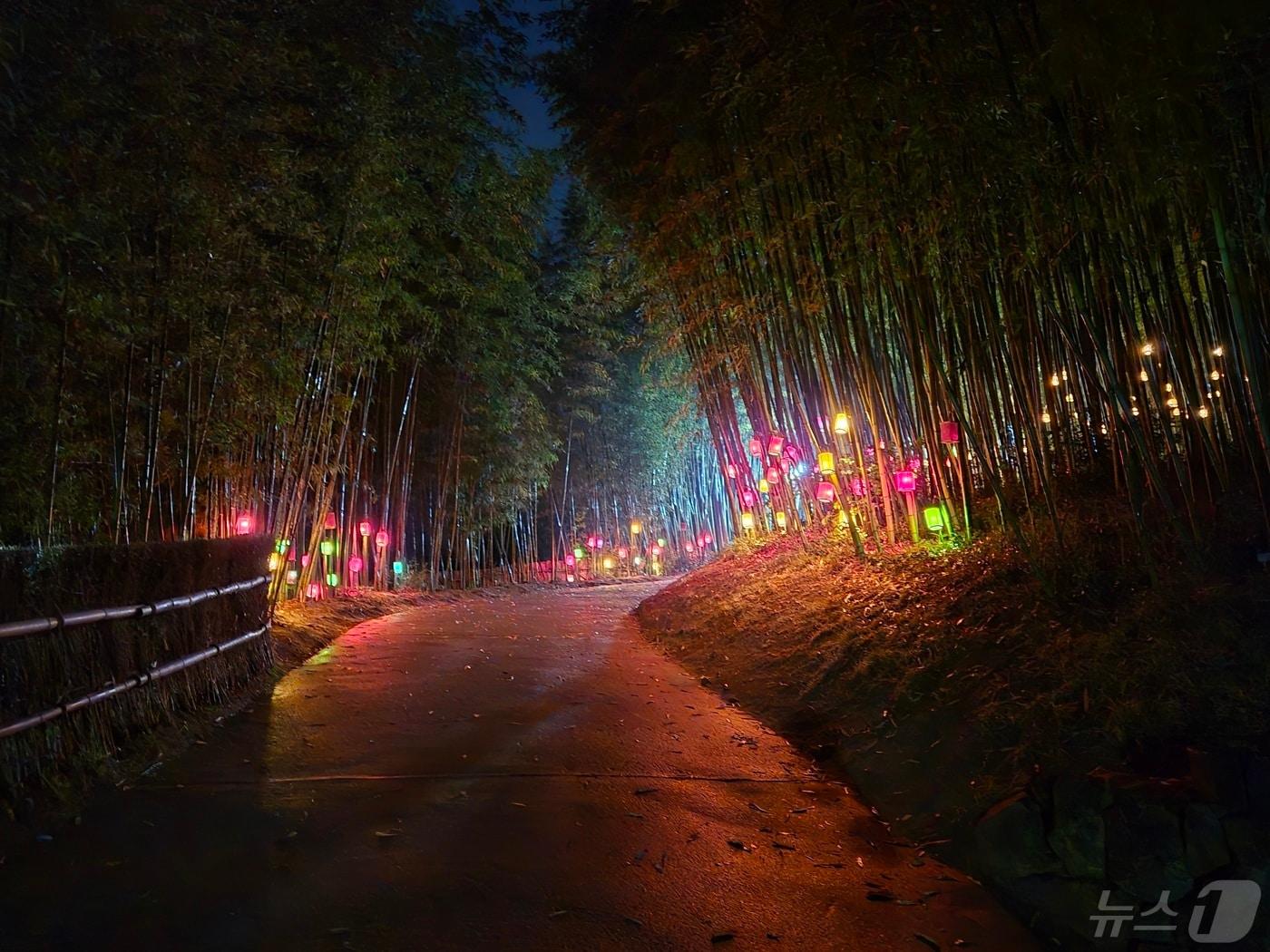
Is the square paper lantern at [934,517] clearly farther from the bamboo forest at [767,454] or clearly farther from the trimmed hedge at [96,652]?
the trimmed hedge at [96,652]

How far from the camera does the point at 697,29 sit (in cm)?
A: 524

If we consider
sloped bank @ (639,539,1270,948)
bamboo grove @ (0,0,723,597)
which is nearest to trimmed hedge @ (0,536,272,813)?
bamboo grove @ (0,0,723,597)

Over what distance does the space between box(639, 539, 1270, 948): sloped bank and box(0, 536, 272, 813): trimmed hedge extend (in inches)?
121

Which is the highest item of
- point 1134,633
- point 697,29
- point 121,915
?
point 697,29

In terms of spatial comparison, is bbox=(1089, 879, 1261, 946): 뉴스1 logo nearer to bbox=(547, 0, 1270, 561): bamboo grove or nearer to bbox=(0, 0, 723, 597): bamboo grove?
bbox=(547, 0, 1270, 561): bamboo grove

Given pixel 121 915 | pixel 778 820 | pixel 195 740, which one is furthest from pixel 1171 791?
pixel 195 740

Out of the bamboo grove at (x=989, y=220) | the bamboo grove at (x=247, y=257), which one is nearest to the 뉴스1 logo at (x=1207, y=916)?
the bamboo grove at (x=989, y=220)

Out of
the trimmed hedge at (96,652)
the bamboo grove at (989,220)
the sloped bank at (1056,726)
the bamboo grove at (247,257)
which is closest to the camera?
the sloped bank at (1056,726)

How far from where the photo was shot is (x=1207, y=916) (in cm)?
217

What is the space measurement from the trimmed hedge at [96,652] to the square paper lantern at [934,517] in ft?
15.7

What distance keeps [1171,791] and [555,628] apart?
19.8ft

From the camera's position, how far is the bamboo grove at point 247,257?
11.0 feet

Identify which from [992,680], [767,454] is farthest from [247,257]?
[992,680]

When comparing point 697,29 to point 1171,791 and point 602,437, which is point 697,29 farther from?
point 602,437
